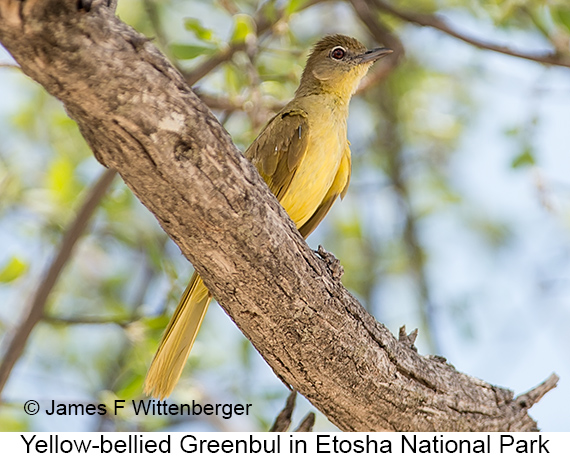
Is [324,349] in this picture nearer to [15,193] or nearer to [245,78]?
[245,78]

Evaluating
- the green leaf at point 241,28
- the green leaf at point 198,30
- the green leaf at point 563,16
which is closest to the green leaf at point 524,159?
the green leaf at point 563,16

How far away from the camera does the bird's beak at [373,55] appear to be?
4909 millimetres

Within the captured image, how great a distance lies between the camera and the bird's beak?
16.1ft

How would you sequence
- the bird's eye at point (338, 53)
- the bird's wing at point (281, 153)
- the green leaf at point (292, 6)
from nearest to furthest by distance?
the bird's wing at point (281, 153) < the green leaf at point (292, 6) < the bird's eye at point (338, 53)

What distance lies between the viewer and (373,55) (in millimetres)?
4945

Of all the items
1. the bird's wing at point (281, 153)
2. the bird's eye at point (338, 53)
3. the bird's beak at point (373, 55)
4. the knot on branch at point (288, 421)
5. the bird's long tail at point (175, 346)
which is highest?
the bird's eye at point (338, 53)

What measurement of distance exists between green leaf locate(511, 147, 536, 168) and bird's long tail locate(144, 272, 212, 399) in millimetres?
2754

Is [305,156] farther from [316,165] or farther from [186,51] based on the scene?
[186,51]

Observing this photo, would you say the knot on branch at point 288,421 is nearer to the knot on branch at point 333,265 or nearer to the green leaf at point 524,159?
the knot on branch at point 333,265

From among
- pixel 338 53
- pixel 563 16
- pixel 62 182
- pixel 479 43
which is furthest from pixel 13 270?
pixel 563 16

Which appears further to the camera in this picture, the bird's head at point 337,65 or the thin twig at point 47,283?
the bird's head at point 337,65

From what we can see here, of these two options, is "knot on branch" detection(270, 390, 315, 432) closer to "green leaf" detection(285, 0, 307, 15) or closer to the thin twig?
the thin twig

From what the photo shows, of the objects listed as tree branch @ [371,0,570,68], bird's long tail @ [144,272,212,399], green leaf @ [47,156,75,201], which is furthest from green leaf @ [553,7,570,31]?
green leaf @ [47,156,75,201]

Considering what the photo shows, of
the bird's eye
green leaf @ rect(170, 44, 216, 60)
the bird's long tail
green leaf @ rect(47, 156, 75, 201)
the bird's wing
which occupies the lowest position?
the bird's long tail
